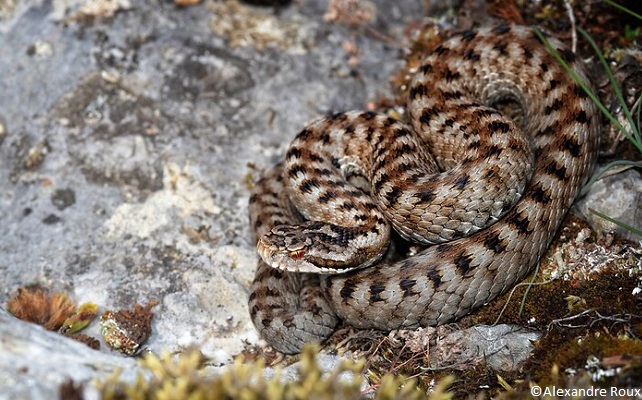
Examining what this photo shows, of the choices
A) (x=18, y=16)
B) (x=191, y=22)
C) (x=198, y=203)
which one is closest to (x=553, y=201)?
(x=198, y=203)

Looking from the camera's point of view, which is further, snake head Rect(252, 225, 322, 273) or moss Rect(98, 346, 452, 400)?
snake head Rect(252, 225, 322, 273)

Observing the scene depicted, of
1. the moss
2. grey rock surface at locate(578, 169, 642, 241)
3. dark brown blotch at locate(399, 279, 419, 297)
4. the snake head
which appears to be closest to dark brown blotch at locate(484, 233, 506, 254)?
dark brown blotch at locate(399, 279, 419, 297)

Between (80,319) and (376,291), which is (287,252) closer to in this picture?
(376,291)

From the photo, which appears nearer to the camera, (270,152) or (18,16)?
(270,152)

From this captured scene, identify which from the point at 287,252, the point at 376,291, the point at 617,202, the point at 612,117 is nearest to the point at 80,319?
the point at 287,252

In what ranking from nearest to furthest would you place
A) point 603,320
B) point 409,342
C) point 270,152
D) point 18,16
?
point 603,320 < point 409,342 < point 270,152 < point 18,16

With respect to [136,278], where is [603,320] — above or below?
above

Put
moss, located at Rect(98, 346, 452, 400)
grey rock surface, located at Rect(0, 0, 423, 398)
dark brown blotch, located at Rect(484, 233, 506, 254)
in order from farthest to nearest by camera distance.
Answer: grey rock surface, located at Rect(0, 0, 423, 398) < dark brown blotch, located at Rect(484, 233, 506, 254) < moss, located at Rect(98, 346, 452, 400)

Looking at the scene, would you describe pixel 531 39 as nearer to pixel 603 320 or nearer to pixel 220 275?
pixel 603 320

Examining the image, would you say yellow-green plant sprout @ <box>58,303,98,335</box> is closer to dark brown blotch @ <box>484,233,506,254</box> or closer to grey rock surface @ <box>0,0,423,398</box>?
grey rock surface @ <box>0,0,423,398</box>
